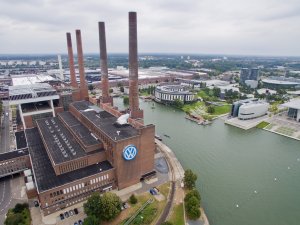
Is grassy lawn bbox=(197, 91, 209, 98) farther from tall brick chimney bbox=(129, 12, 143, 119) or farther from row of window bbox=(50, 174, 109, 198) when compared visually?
row of window bbox=(50, 174, 109, 198)

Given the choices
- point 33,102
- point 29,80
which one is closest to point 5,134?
point 33,102

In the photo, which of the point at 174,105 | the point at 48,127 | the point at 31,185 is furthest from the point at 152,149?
the point at 174,105

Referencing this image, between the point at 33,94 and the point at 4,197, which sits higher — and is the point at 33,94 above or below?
above

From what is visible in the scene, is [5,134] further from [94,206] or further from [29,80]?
[94,206]

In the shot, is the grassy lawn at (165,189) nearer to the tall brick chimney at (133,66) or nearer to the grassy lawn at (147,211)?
the grassy lawn at (147,211)

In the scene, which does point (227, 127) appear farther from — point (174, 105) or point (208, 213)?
point (208, 213)

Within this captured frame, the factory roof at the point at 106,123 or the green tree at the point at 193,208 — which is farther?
the factory roof at the point at 106,123

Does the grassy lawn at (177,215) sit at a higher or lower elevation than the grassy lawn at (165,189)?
lower

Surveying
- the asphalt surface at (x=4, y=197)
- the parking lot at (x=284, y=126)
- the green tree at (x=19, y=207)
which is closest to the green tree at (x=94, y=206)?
the green tree at (x=19, y=207)
